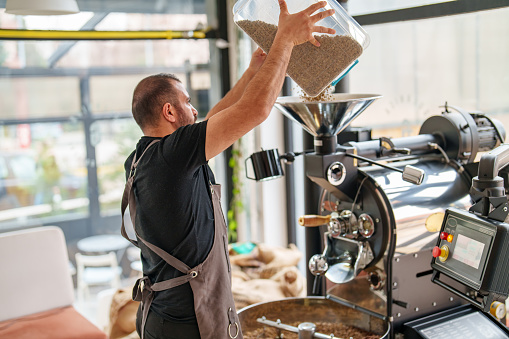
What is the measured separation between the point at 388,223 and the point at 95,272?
293cm

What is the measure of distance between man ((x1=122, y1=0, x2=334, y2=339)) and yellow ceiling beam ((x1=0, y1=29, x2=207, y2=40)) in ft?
8.05

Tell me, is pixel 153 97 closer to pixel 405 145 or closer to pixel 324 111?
pixel 324 111

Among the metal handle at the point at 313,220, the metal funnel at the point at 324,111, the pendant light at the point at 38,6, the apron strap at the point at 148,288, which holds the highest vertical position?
the pendant light at the point at 38,6

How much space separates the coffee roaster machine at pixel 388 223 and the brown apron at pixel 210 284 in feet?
0.77

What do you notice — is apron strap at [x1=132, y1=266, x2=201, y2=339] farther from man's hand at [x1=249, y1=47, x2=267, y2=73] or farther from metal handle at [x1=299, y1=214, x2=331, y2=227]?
man's hand at [x1=249, y1=47, x2=267, y2=73]

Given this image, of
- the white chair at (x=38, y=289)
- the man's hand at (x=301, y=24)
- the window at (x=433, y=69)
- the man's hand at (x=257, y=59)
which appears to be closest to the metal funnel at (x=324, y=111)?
the man's hand at (x=257, y=59)

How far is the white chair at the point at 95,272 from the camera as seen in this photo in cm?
429

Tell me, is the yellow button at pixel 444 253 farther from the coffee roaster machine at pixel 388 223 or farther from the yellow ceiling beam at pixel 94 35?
the yellow ceiling beam at pixel 94 35

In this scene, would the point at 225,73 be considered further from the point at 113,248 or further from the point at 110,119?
the point at 113,248

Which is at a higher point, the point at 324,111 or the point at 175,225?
the point at 324,111

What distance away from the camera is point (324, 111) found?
187 centimetres

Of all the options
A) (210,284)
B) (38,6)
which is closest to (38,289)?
(38,6)

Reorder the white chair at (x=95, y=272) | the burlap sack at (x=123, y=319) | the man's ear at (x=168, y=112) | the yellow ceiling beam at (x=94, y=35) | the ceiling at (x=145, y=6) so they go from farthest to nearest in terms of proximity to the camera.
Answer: the white chair at (x=95, y=272), the ceiling at (x=145, y=6), the yellow ceiling beam at (x=94, y=35), the burlap sack at (x=123, y=319), the man's ear at (x=168, y=112)

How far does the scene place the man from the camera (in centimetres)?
173
